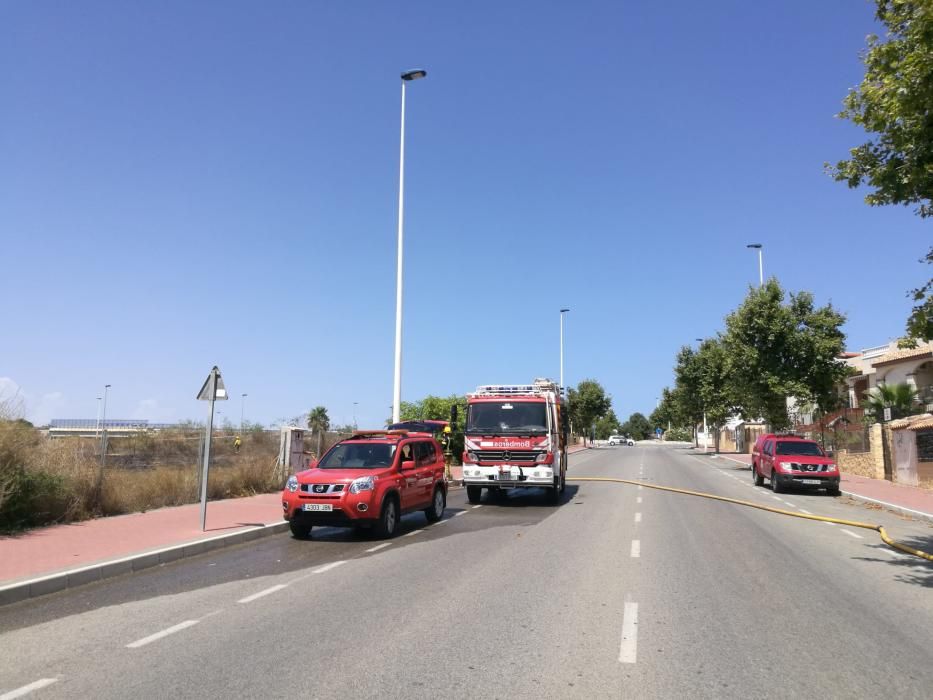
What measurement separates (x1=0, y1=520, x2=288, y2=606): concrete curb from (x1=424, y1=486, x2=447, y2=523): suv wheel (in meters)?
3.54

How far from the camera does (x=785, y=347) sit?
35156 mm

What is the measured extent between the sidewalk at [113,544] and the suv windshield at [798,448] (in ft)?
56.7

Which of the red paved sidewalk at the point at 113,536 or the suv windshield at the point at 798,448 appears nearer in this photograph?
→ the red paved sidewalk at the point at 113,536

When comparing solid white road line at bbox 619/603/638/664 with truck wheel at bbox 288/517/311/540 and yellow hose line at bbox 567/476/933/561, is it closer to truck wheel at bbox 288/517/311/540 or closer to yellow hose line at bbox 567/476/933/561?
truck wheel at bbox 288/517/311/540

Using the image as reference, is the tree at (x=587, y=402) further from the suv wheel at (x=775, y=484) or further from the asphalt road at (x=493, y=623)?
the asphalt road at (x=493, y=623)

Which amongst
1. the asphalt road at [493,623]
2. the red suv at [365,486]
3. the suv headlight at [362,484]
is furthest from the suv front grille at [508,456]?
the suv headlight at [362,484]

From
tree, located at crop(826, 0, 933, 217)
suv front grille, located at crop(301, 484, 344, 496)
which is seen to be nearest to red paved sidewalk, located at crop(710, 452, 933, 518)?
tree, located at crop(826, 0, 933, 217)

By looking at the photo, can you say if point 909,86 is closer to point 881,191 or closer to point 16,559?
point 881,191

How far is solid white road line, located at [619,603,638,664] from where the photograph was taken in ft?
17.9

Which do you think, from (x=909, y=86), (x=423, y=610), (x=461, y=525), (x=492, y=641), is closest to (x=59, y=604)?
(x=423, y=610)

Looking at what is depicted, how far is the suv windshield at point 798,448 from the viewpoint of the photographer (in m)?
23.1

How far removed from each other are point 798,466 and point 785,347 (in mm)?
14340

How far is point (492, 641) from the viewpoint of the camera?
19.2 feet

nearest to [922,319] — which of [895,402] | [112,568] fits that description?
[112,568]
